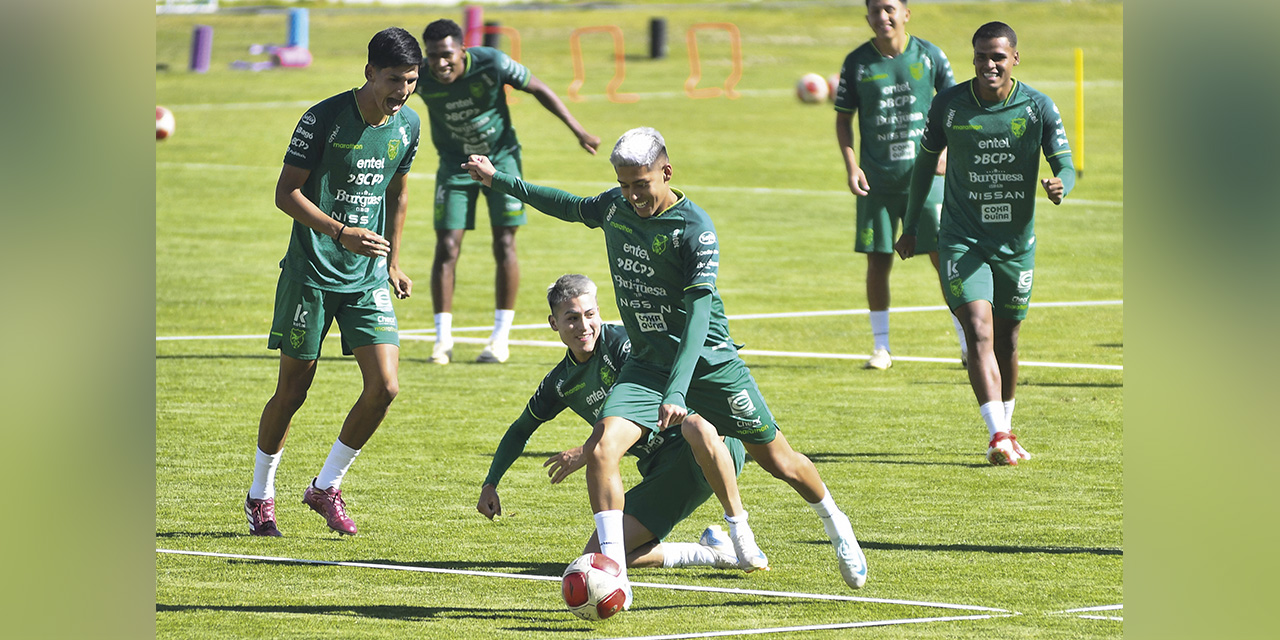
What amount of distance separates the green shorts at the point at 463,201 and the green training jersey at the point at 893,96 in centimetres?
269

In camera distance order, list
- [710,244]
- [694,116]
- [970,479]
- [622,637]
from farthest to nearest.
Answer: [694,116] → [970,479] → [710,244] → [622,637]

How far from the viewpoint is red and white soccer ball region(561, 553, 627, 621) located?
5.59m

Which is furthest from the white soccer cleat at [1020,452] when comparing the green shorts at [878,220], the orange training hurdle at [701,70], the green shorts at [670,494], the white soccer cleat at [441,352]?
the orange training hurdle at [701,70]

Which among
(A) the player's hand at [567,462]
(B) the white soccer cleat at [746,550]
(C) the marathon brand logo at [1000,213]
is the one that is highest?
(C) the marathon brand logo at [1000,213]

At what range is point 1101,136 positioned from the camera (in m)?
30.7

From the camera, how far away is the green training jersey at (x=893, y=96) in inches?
464

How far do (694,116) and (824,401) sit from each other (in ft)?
76.2

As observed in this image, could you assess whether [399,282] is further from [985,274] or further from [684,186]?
[684,186]

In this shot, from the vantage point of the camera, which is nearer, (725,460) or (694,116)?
(725,460)

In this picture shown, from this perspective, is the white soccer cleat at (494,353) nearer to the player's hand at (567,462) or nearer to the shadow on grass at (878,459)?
the shadow on grass at (878,459)

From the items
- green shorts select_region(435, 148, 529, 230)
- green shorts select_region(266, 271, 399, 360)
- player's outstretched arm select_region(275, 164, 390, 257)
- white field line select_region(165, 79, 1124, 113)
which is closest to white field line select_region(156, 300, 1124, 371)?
green shorts select_region(435, 148, 529, 230)

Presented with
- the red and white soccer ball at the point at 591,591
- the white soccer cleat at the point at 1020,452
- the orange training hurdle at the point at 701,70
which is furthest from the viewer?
the orange training hurdle at the point at 701,70
